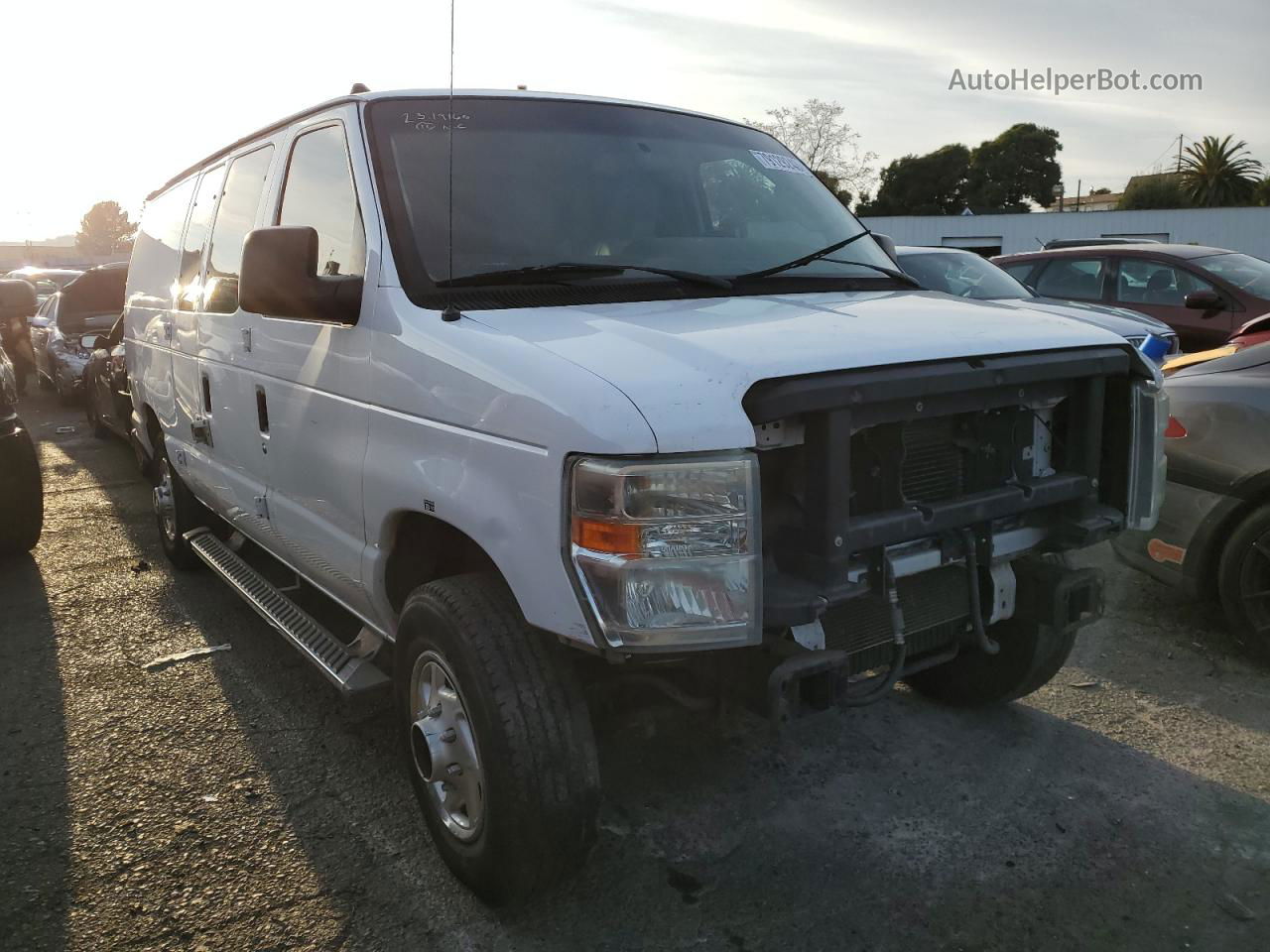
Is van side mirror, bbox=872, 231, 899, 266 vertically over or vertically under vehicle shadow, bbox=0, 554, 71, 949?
over

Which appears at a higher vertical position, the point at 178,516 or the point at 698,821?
the point at 178,516

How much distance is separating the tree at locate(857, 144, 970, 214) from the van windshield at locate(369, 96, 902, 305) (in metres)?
60.7

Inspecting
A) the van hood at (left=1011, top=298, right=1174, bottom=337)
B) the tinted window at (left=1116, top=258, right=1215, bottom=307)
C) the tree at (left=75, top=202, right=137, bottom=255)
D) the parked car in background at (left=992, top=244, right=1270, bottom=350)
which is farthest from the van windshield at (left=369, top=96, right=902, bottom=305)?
the tree at (left=75, top=202, right=137, bottom=255)

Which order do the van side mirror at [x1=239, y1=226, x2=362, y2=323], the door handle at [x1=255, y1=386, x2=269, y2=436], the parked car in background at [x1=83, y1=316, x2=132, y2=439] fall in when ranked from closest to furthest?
1. the van side mirror at [x1=239, y1=226, x2=362, y2=323]
2. the door handle at [x1=255, y1=386, x2=269, y2=436]
3. the parked car in background at [x1=83, y1=316, x2=132, y2=439]

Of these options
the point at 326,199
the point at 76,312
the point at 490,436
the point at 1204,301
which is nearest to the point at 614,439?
the point at 490,436

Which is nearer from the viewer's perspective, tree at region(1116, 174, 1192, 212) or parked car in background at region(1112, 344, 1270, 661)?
parked car in background at region(1112, 344, 1270, 661)

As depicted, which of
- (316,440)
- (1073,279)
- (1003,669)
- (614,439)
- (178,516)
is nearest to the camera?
(614,439)

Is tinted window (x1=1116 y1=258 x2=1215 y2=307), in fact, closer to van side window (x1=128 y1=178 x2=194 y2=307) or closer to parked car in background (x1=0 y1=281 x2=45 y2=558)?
van side window (x1=128 y1=178 x2=194 y2=307)

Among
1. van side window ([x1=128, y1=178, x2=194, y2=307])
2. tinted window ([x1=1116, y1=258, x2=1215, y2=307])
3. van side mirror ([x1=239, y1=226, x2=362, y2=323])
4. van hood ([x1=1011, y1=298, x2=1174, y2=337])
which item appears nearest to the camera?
van side mirror ([x1=239, y1=226, x2=362, y2=323])

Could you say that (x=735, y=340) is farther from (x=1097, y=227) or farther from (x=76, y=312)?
(x=1097, y=227)

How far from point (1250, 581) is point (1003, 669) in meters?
1.31

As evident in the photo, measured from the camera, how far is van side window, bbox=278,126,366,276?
3148mm

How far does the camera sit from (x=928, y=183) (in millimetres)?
62500

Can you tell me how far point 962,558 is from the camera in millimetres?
2746
